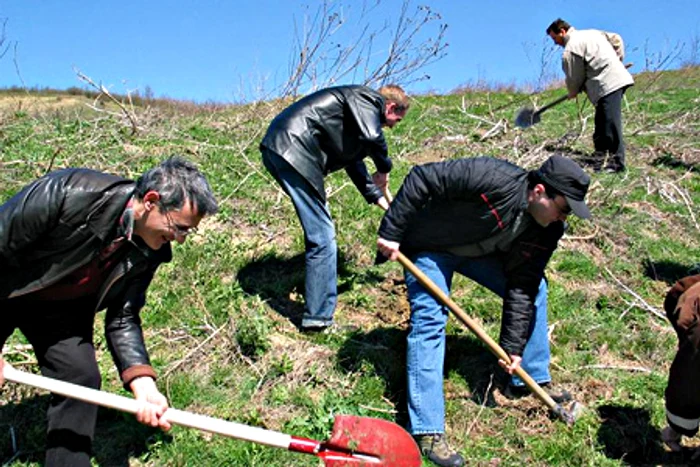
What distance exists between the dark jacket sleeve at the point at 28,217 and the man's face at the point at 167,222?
350 mm

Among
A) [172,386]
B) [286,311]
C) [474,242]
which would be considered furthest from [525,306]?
[172,386]

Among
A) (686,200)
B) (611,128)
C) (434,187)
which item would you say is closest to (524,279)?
(434,187)

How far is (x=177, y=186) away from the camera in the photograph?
2.66 m

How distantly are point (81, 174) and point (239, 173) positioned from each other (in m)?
4.42

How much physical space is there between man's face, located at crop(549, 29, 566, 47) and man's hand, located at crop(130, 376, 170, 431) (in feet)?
22.6

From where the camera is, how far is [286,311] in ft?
16.2

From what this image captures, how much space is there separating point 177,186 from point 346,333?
230cm

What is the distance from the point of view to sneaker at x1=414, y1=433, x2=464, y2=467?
11.6ft

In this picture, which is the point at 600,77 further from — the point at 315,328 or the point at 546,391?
the point at 315,328

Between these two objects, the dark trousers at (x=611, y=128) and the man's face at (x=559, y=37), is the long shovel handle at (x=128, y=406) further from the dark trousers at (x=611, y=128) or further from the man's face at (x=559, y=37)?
the man's face at (x=559, y=37)

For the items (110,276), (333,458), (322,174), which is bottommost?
(333,458)

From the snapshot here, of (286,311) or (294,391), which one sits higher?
(286,311)

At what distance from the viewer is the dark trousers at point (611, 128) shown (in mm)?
7758

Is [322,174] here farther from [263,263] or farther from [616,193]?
[616,193]
